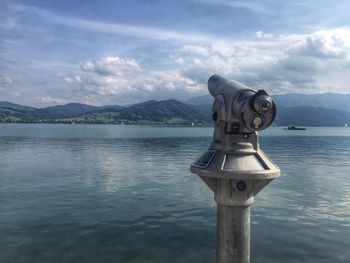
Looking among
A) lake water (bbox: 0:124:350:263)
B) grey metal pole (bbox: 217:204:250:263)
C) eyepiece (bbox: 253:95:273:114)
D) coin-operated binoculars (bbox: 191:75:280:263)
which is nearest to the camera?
eyepiece (bbox: 253:95:273:114)

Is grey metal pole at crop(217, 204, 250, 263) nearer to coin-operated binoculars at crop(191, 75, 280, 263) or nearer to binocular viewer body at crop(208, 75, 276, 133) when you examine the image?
coin-operated binoculars at crop(191, 75, 280, 263)

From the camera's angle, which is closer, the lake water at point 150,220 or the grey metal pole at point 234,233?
the grey metal pole at point 234,233

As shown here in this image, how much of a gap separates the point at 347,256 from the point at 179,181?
71.3 ft

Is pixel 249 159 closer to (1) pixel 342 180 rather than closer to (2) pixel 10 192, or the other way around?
(2) pixel 10 192

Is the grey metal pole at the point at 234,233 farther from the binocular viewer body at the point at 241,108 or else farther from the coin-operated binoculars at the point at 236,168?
the binocular viewer body at the point at 241,108

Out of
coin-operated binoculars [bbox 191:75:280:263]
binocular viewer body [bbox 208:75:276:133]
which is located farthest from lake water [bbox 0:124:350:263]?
binocular viewer body [bbox 208:75:276:133]

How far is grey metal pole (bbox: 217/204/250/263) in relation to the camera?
306 inches

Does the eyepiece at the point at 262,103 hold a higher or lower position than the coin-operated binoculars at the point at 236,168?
higher

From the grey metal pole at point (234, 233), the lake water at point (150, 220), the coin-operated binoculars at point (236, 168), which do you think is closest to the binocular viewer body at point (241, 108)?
the coin-operated binoculars at point (236, 168)

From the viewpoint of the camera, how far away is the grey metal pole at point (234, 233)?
777 cm

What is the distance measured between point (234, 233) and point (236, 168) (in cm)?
153

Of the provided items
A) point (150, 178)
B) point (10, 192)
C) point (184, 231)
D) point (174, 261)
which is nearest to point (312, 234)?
point (184, 231)

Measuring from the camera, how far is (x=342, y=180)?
39.0 m

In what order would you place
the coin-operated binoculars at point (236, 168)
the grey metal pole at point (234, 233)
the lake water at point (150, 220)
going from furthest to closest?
the lake water at point (150, 220) < the grey metal pole at point (234, 233) < the coin-operated binoculars at point (236, 168)
